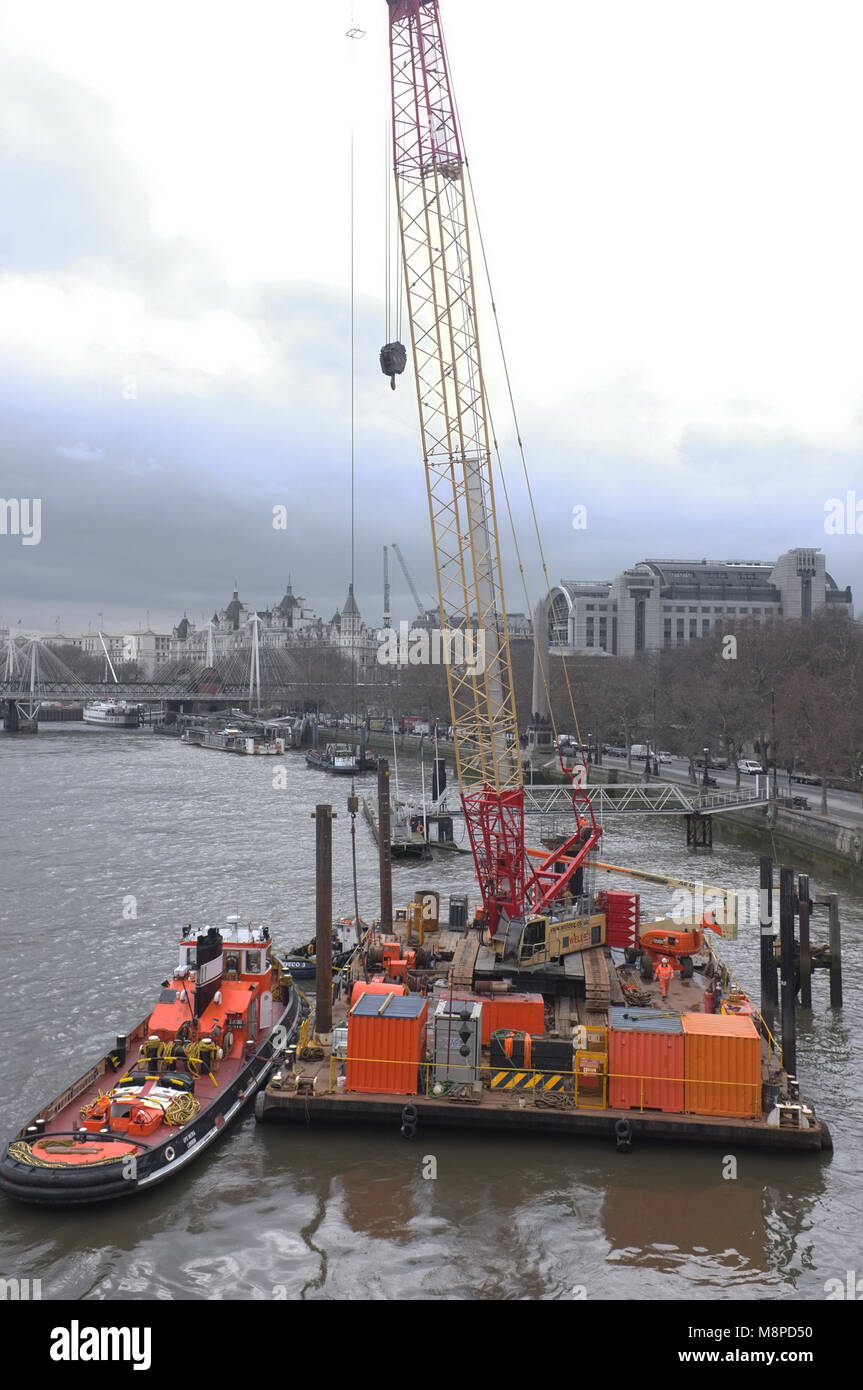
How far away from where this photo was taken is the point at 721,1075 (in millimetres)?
17172

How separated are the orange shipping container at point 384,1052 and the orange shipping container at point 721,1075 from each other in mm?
4920

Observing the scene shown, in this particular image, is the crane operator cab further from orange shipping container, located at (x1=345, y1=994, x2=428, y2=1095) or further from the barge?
orange shipping container, located at (x1=345, y1=994, x2=428, y2=1095)

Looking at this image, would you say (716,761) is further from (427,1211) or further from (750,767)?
(427,1211)

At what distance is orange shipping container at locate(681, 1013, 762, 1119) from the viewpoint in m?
17.1

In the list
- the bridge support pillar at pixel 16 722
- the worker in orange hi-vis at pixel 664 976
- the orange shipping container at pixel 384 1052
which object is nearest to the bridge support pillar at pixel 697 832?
the worker in orange hi-vis at pixel 664 976

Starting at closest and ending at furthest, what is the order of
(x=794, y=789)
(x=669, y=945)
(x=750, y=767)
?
(x=669, y=945) < (x=794, y=789) < (x=750, y=767)

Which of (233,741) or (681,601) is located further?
(681,601)

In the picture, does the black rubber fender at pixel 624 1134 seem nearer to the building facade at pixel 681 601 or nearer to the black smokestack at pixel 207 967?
the black smokestack at pixel 207 967

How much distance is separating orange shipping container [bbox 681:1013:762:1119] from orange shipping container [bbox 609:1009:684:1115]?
192 millimetres

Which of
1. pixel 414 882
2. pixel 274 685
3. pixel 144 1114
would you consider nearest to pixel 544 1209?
pixel 144 1114

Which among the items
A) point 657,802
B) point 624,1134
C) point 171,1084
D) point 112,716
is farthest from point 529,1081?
point 112,716

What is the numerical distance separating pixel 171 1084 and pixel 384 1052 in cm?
387

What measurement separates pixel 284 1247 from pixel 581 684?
10116 centimetres

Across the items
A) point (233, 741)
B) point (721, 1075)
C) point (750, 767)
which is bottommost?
point (721, 1075)
